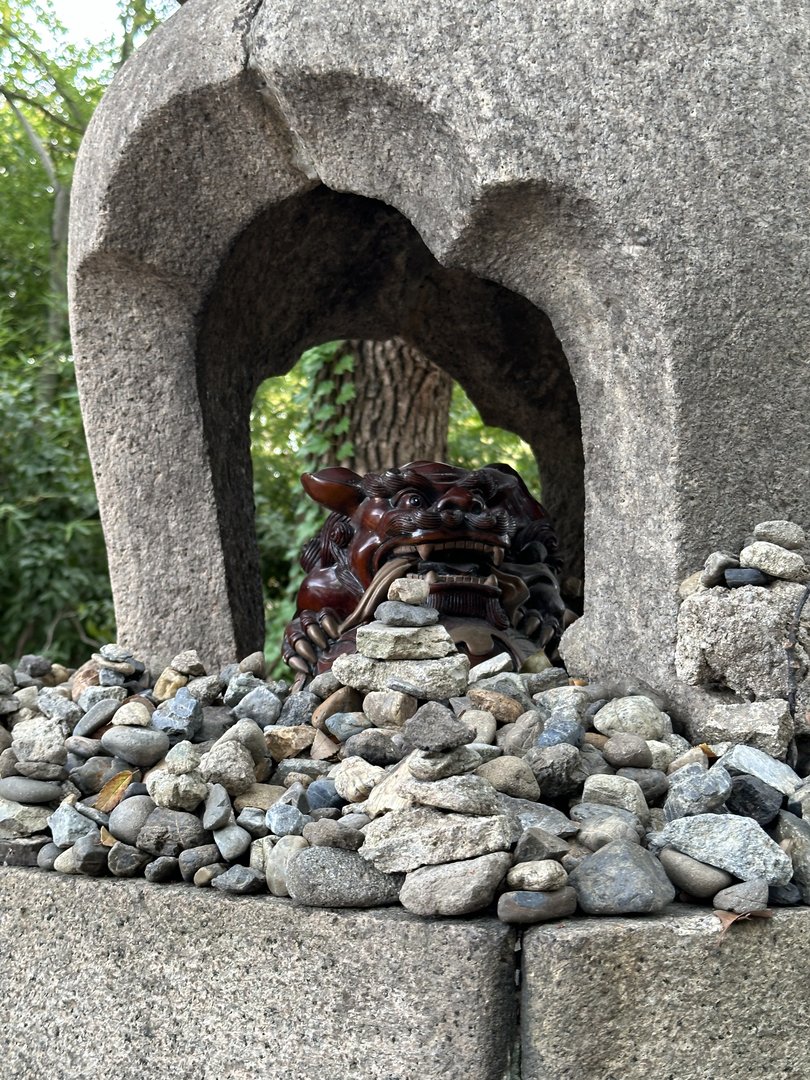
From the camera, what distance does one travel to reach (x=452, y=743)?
1.53m

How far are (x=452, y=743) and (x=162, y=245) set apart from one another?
1508 millimetres

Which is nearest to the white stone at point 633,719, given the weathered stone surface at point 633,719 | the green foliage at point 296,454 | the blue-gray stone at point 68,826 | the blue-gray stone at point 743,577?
the weathered stone surface at point 633,719

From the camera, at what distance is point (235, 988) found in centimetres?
159

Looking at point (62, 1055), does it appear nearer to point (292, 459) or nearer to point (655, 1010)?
point (655, 1010)

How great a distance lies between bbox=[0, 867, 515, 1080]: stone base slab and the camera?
1.41m

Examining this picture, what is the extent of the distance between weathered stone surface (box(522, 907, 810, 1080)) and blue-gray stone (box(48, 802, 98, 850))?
78 centimetres

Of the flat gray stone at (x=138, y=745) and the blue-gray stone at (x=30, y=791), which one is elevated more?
the flat gray stone at (x=138, y=745)

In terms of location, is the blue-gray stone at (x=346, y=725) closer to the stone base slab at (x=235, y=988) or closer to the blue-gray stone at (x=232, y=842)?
the blue-gray stone at (x=232, y=842)

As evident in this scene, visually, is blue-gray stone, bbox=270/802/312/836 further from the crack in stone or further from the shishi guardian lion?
the crack in stone

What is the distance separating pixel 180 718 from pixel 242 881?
50cm

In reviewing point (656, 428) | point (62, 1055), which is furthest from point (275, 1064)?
point (656, 428)

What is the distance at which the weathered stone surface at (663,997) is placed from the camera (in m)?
1.37

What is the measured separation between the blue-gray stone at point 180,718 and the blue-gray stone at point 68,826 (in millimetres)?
230

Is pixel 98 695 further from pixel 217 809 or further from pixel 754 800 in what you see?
pixel 754 800
